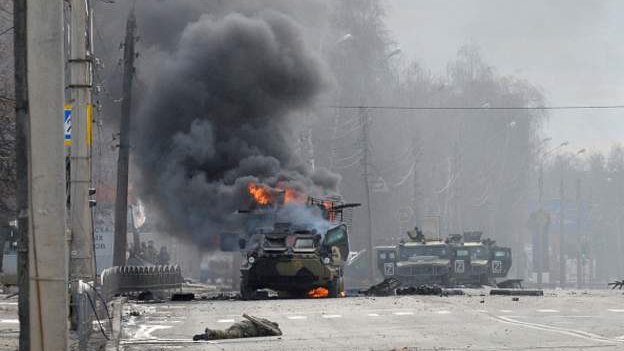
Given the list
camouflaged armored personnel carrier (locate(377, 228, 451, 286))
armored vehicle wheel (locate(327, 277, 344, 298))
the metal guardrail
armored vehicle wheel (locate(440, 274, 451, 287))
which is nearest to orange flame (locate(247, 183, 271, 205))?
the metal guardrail

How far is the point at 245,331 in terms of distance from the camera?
610 inches

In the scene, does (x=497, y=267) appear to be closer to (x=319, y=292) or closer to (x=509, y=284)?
(x=509, y=284)

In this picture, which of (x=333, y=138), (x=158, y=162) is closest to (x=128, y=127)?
(x=158, y=162)

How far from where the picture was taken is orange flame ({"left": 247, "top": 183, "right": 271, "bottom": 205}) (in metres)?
29.3

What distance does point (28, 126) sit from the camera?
388 inches

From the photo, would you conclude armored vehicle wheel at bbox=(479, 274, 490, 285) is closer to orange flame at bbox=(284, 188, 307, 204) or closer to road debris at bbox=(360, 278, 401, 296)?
road debris at bbox=(360, 278, 401, 296)

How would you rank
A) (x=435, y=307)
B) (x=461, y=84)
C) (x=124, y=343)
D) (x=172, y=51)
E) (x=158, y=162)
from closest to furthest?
(x=124, y=343) → (x=435, y=307) → (x=158, y=162) → (x=172, y=51) → (x=461, y=84)

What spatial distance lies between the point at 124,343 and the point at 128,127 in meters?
21.0

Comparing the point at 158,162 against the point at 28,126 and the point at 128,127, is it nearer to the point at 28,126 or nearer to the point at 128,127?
the point at 128,127

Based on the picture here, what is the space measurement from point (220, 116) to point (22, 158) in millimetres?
24578

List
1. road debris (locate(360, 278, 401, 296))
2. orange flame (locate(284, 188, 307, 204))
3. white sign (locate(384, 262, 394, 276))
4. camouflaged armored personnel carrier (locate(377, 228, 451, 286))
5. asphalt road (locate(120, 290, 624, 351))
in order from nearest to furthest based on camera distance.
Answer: asphalt road (locate(120, 290, 624, 351)), road debris (locate(360, 278, 401, 296)), orange flame (locate(284, 188, 307, 204)), camouflaged armored personnel carrier (locate(377, 228, 451, 286)), white sign (locate(384, 262, 394, 276))

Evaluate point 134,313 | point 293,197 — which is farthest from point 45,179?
point 293,197

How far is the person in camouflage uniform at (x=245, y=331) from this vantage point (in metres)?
15.2

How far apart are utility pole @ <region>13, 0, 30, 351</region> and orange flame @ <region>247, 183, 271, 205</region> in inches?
759
